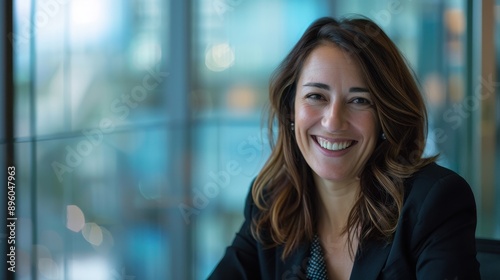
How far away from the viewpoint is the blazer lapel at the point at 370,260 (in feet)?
4.61

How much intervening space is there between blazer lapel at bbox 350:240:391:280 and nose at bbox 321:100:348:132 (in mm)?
267

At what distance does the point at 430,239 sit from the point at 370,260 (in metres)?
0.16

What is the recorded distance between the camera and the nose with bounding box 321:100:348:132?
58.2 inches

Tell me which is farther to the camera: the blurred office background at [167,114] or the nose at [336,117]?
the blurred office background at [167,114]

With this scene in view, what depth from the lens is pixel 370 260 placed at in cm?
143

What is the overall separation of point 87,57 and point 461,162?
1714mm

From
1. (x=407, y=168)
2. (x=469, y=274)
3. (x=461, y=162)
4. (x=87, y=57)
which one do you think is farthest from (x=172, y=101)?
(x=469, y=274)

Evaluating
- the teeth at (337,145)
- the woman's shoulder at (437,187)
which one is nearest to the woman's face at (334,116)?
the teeth at (337,145)

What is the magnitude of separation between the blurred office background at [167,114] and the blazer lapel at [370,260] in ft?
3.94

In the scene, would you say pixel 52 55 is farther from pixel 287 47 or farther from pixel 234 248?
pixel 234 248

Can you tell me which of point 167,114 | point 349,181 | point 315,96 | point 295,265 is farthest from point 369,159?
point 167,114

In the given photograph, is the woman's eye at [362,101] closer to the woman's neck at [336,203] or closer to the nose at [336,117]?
the nose at [336,117]

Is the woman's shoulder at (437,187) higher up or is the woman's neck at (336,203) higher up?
the woman's shoulder at (437,187)

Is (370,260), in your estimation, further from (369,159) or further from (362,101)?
(362,101)
